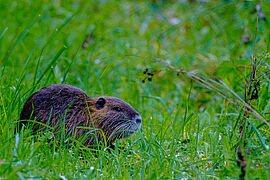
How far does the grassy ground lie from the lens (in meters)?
2.47

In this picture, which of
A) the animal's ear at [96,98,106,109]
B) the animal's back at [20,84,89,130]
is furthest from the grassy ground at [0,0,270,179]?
the animal's ear at [96,98,106,109]

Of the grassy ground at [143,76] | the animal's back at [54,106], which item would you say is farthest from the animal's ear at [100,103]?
the grassy ground at [143,76]

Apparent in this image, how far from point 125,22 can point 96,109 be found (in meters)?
4.69

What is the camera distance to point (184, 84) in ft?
19.9

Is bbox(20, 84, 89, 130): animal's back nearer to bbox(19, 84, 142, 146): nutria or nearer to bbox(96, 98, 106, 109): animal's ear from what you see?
bbox(19, 84, 142, 146): nutria

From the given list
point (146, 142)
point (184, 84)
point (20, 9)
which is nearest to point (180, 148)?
point (146, 142)

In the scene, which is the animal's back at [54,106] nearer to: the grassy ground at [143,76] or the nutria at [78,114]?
the nutria at [78,114]

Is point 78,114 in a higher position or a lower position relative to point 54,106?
lower

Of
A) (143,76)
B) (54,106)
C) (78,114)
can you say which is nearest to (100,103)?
(78,114)

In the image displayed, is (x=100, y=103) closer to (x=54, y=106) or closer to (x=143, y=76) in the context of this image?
(x=54, y=106)

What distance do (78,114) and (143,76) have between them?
6.41ft

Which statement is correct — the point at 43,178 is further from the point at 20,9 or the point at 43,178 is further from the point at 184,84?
the point at 20,9

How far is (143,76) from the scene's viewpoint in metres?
5.06

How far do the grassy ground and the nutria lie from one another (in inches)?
5.7
